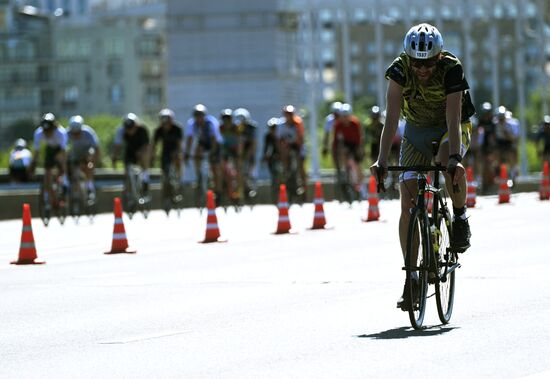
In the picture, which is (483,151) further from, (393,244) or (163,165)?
(393,244)

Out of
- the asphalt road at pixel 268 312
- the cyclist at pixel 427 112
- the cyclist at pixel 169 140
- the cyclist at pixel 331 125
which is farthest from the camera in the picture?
the cyclist at pixel 331 125

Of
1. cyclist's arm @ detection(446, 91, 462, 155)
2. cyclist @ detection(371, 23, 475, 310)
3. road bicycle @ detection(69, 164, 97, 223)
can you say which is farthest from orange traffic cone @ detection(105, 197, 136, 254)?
cyclist's arm @ detection(446, 91, 462, 155)

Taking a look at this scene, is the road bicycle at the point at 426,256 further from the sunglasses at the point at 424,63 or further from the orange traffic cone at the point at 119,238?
the orange traffic cone at the point at 119,238

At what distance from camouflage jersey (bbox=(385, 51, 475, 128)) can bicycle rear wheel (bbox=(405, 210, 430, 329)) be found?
33.3 inches

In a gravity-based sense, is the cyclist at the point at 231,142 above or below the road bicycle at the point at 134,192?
above

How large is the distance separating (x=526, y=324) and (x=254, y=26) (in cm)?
4191

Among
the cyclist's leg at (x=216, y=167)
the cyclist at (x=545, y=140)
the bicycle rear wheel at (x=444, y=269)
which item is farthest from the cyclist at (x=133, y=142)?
the bicycle rear wheel at (x=444, y=269)

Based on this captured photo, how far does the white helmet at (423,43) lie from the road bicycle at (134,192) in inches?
712

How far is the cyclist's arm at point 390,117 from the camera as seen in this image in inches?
424

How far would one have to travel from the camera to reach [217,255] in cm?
1855

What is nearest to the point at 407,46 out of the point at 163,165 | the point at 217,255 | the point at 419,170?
the point at 419,170

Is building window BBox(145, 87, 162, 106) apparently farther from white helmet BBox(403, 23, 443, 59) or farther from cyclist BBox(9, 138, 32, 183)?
white helmet BBox(403, 23, 443, 59)

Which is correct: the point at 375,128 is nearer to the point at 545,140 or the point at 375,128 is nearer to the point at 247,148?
the point at 247,148

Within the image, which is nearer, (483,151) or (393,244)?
(393,244)
